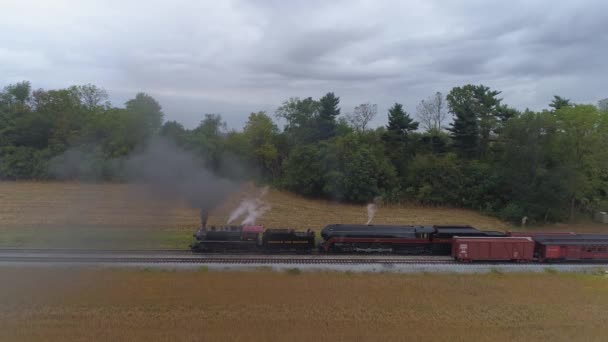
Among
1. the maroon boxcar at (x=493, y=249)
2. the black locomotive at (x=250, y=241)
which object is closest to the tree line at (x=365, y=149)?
the black locomotive at (x=250, y=241)

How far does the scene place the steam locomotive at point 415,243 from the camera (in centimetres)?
2084

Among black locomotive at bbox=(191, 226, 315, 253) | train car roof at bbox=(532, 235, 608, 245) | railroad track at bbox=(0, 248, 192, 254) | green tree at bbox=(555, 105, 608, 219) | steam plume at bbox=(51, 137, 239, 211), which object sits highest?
green tree at bbox=(555, 105, 608, 219)

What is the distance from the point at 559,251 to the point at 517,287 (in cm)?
544

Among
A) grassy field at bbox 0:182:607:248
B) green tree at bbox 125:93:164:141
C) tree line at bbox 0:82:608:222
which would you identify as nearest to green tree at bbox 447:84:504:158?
tree line at bbox 0:82:608:222

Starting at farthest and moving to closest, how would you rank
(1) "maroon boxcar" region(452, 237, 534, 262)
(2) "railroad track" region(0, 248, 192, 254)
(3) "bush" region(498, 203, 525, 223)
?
(3) "bush" region(498, 203, 525, 223) → (1) "maroon boxcar" region(452, 237, 534, 262) → (2) "railroad track" region(0, 248, 192, 254)

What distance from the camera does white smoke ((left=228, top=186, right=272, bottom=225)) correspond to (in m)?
28.9

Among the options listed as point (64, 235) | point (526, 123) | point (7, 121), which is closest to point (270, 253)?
point (64, 235)

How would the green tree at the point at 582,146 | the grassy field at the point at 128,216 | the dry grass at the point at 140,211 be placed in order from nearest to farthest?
1. the grassy field at the point at 128,216
2. the dry grass at the point at 140,211
3. the green tree at the point at 582,146

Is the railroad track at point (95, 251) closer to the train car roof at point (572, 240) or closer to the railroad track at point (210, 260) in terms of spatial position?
the railroad track at point (210, 260)

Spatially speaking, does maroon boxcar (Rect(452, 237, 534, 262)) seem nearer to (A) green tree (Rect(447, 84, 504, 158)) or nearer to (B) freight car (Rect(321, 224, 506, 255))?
(B) freight car (Rect(321, 224, 506, 255))

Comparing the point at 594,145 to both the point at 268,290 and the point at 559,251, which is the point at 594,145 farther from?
the point at 268,290

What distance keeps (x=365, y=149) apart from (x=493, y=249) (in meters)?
19.2

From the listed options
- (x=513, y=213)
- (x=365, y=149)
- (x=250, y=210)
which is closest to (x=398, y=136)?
(x=365, y=149)

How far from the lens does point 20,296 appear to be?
50.6 feet
